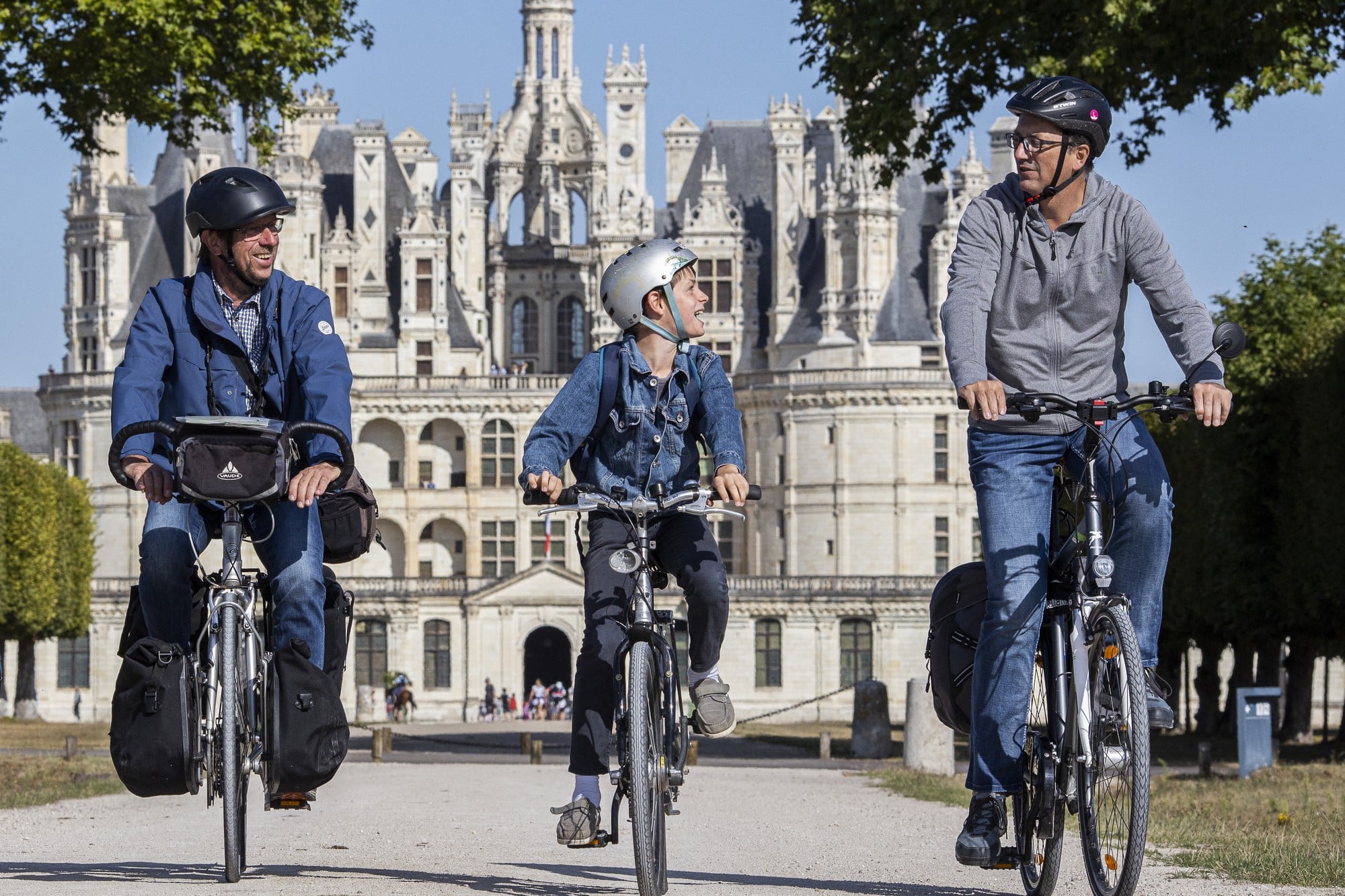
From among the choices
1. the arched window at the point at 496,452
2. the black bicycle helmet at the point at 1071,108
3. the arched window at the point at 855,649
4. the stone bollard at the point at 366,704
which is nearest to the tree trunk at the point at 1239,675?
the arched window at the point at 855,649

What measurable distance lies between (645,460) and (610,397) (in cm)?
26

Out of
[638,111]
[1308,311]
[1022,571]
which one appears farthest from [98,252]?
[1022,571]

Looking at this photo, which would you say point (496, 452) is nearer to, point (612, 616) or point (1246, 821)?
point (1246, 821)

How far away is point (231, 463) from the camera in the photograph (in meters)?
6.68

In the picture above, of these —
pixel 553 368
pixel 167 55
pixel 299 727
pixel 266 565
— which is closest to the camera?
pixel 299 727

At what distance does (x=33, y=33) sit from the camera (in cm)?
1808

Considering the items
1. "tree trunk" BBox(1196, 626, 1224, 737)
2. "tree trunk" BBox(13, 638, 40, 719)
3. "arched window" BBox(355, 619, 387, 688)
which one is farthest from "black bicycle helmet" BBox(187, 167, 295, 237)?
"arched window" BBox(355, 619, 387, 688)

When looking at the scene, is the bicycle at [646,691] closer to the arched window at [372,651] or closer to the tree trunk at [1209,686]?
the tree trunk at [1209,686]

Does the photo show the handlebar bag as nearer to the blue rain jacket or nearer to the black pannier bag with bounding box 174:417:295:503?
the black pannier bag with bounding box 174:417:295:503

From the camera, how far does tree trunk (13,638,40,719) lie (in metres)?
56.3

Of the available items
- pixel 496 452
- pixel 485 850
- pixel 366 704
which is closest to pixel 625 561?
pixel 485 850

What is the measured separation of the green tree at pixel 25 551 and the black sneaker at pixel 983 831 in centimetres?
4619

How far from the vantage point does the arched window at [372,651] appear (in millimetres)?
63688

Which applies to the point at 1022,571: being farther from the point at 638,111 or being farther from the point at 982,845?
the point at 638,111
